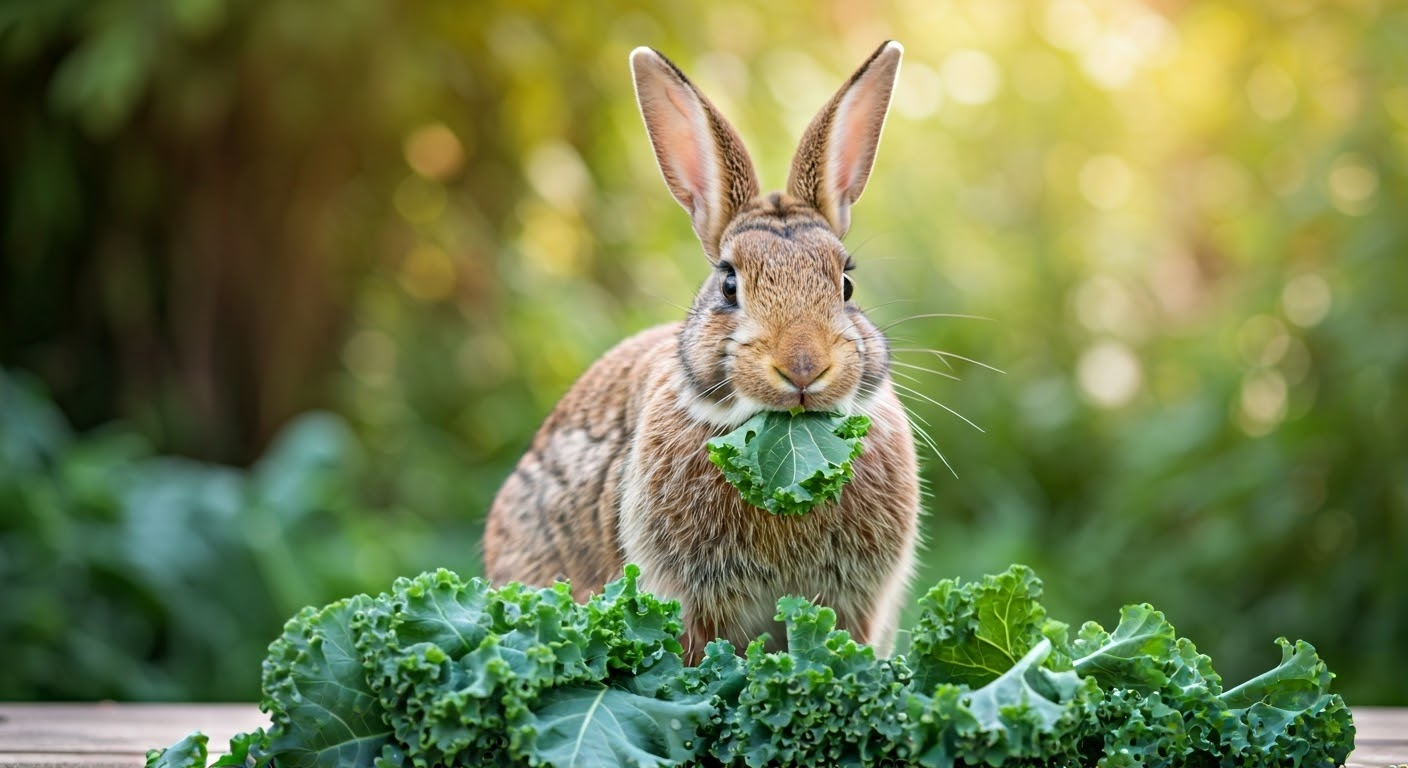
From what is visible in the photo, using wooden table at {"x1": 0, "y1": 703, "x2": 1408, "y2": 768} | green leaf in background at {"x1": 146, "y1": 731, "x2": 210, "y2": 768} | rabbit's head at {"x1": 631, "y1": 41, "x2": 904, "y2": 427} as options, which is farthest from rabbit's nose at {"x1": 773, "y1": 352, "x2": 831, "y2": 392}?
wooden table at {"x1": 0, "y1": 703, "x2": 1408, "y2": 768}

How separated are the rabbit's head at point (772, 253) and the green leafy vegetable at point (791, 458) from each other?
4cm

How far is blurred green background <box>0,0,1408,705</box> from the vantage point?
620 centimetres

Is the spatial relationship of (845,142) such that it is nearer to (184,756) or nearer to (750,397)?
(750,397)

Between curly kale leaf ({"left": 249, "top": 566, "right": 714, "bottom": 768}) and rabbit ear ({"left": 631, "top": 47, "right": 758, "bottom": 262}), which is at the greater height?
rabbit ear ({"left": 631, "top": 47, "right": 758, "bottom": 262})

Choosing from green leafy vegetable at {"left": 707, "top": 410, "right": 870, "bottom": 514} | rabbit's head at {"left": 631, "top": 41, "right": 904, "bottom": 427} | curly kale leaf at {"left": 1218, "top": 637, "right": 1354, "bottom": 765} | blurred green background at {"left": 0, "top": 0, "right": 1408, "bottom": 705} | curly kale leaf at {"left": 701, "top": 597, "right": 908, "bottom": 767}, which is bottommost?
curly kale leaf at {"left": 1218, "top": 637, "right": 1354, "bottom": 765}

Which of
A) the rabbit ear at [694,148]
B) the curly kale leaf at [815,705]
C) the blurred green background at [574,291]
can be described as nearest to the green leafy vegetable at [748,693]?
the curly kale leaf at [815,705]

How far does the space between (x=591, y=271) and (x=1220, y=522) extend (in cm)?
333

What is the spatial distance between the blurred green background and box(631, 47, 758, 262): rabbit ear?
304 centimetres

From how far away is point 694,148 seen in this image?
3.28m

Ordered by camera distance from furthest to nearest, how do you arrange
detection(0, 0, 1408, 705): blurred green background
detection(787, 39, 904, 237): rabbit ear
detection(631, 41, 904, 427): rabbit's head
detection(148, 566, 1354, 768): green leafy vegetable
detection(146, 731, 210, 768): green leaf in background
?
1. detection(0, 0, 1408, 705): blurred green background
2. detection(787, 39, 904, 237): rabbit ear
3. detection(631, 41, 904, 427): rabbit's head
4. detection(146, 731, 210, 768): green leaf in background
5. detection(148, 566, 1354, 768): green leafy vegetable

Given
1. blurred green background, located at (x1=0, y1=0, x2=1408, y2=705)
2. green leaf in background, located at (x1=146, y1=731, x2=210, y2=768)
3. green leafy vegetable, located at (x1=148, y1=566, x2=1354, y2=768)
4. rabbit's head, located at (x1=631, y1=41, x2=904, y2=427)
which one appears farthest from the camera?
blurred green background, located at (x1=0, y1=0, x2=1408, y2=705)

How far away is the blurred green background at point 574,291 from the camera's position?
20.3ft

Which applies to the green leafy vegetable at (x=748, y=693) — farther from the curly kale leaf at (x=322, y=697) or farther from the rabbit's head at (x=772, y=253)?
the rabbit's head at (x=772, y=253)

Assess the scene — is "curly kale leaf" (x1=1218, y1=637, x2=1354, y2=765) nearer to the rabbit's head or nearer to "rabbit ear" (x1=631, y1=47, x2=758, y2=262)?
the rabbit's head
